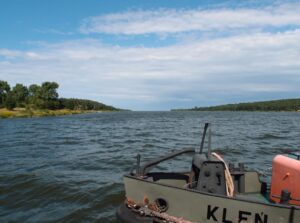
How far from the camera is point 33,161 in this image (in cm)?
1961

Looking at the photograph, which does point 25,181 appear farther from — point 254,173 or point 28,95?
point 28,95

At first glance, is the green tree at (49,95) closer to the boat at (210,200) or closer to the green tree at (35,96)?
the green tree at (35,96)

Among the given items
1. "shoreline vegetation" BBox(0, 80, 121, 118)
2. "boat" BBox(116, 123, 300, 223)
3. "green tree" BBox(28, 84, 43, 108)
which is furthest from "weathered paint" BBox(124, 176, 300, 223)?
"green tree" BBox(28, 84, 43, 108)

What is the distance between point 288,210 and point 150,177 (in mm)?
3504

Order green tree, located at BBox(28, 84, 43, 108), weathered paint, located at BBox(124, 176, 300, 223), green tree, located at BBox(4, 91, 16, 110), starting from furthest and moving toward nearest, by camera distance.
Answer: green tree, located at BBox(28, 84, 43, 108), green tree, located at BBox(4, 91, 16, 110), weathered paint, located at BBox(124, 176, 300, 223)

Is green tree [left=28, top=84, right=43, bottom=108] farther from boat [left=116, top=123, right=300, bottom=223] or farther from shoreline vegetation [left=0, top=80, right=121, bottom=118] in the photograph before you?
boat [left=116, top=123, right=300, bottom=223]

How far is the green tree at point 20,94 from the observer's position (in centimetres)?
13285

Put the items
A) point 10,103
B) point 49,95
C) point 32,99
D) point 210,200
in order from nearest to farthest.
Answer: point 210,200
point 10,103
point 32,99
point 49,95

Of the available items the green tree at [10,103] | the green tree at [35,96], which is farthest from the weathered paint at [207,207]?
the green tree at [35,96]

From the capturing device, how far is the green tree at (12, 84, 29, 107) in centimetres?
13285

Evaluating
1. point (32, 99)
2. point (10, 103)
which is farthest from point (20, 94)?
point (10, 103)

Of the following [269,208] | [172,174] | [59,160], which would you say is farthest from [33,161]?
[269,208]

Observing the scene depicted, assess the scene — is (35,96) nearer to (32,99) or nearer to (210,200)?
(32,99)

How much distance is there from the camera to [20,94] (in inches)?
5438
